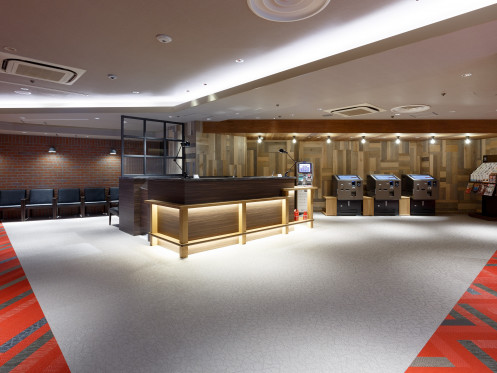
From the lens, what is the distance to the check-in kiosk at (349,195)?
31.0 ft

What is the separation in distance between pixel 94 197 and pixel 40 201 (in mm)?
1447

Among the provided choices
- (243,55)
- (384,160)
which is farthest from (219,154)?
(384,160)

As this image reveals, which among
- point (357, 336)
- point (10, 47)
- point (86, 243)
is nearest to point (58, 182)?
point (86, 243)

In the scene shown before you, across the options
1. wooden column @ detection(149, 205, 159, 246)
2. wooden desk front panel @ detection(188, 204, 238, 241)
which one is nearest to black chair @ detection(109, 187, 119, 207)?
wooden column @ detection(149, 205, 159, 246)

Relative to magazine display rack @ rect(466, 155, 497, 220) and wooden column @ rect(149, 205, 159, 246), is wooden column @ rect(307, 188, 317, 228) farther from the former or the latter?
magazine display rack @ rect(466, 155, 497, 220)

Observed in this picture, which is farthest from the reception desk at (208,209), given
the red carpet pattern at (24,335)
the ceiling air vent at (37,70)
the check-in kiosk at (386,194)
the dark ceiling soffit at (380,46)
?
the check-in kiosk at (386,194)

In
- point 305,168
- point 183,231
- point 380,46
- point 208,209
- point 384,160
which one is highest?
point 380,46

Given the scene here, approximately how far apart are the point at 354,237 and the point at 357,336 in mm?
4049

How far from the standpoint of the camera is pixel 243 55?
4.28 m

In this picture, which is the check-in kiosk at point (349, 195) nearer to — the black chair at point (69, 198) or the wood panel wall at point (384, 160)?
the wood panel wall at point (384, 160)

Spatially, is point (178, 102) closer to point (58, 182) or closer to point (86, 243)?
point (86, 243)

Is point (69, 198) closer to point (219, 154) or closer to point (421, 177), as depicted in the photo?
point (219, 154)

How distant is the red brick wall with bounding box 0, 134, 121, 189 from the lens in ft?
28.8

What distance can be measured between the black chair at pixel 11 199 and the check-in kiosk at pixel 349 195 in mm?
9537
